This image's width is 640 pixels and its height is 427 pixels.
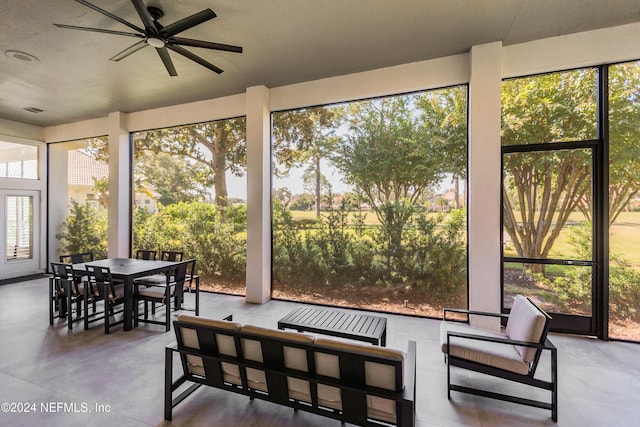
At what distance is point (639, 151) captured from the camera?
329 cm

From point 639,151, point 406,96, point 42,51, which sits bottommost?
point 639,151

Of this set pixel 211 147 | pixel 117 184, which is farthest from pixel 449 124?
pixel 117 184

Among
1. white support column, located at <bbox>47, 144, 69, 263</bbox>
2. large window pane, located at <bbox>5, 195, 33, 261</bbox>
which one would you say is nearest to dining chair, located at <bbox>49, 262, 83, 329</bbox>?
large window pane, located at <bbox>5, 195, 33, 261</bbox>

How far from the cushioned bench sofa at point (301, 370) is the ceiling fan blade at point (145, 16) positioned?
8.14 feet

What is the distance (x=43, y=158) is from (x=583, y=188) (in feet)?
35.4

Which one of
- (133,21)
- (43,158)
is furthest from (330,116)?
(43,158)

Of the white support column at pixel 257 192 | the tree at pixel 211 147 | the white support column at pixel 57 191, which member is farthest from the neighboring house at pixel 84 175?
the white support column at pixel 257 192

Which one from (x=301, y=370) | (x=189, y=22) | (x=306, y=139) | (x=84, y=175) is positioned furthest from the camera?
(x=84, y=175)

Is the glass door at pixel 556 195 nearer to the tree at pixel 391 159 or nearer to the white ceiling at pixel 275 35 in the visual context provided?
the white ceiling at pixel 275 35

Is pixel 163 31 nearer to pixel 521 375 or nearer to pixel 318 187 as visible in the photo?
pixel 318 187

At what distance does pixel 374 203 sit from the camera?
14.9 feet

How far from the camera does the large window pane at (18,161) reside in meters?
6.33

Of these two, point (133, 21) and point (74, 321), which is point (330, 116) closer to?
point (133, 21)

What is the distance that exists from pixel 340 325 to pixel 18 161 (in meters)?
8.53
